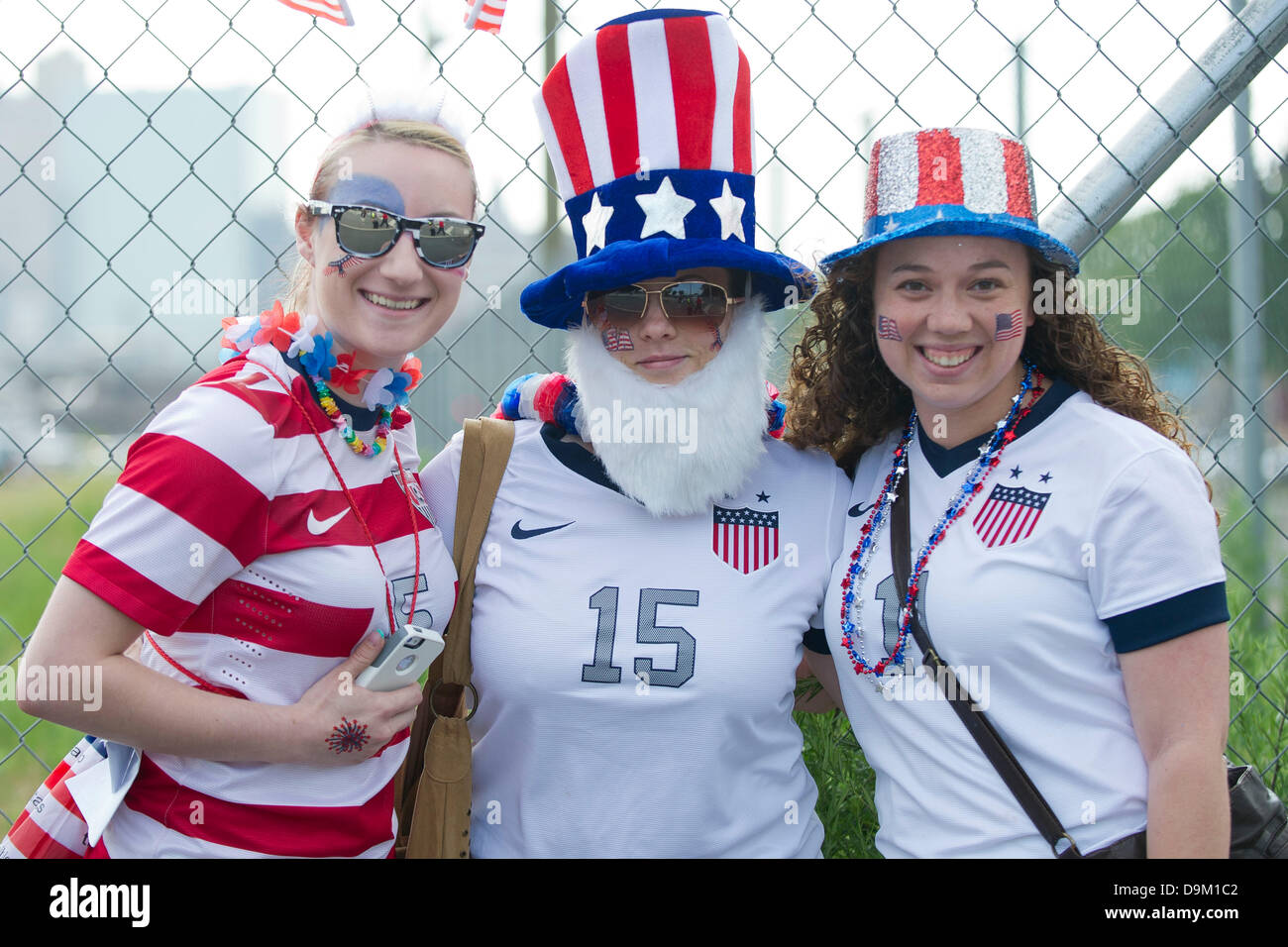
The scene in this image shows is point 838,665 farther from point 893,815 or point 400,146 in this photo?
point 400,146

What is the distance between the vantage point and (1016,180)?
6.63 ft

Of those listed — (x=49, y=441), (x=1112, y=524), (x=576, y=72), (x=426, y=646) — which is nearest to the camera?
(x=1112, y=524)

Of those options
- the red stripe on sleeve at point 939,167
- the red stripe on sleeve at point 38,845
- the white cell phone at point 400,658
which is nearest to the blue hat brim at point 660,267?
the red stripe on sleeve at point 939,167

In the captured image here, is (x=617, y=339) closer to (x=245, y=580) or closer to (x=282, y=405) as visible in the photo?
(x=282, y=405)

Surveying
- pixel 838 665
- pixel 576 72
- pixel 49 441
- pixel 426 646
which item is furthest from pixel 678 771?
pixel 49 441

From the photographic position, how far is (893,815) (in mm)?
1955

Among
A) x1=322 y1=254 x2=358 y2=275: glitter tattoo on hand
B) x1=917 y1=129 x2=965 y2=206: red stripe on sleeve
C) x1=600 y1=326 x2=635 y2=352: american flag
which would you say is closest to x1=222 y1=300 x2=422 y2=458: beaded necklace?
x1=322 y1=254 x2=358 y2=275: glitter tattoo on hand

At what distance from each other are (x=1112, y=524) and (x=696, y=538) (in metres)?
0.84

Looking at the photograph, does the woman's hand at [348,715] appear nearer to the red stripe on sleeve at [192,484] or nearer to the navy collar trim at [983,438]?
the red stripe on sleeve at [192,484]

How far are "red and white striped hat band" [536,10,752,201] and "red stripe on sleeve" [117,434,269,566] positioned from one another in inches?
45.3

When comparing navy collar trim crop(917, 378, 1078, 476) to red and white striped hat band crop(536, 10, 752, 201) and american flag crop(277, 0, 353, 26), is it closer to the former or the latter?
red and white striped hat band crop(536, 10, 752, 201)

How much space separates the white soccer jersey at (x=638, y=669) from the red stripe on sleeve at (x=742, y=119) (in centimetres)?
80

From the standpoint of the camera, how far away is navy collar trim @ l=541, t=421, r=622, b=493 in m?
2.20

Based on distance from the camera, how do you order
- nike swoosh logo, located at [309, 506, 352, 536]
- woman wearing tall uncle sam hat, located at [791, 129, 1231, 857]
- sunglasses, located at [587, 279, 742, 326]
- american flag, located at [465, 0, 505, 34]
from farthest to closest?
american flag, located at [465, 0, 505, 34] < sunglasses, located at [587, 279, 742, 326] < nike swoosh logo, located at [309, 506, 352, 536] < woman wearing tall uncle sam hat, located at [791, 129, 1231, 857]
